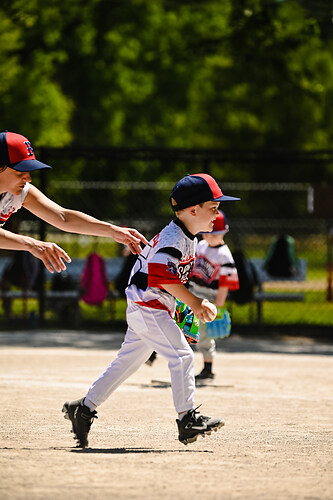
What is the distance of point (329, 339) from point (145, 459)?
900 cm

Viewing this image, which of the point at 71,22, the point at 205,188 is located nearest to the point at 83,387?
the point at 205,188

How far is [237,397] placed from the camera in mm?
9031

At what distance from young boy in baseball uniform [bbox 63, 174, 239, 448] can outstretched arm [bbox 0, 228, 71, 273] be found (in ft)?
1.94

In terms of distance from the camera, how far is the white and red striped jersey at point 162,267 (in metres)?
6.40

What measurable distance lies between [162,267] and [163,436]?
1.24 meters

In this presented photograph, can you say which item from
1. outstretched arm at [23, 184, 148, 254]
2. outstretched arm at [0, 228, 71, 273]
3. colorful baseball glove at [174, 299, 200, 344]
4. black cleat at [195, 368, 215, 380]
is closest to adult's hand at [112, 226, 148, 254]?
outstretched arm at [23, 184, 148, 254]

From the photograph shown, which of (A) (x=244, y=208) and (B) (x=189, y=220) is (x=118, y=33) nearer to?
(A) (x=244, y=208)

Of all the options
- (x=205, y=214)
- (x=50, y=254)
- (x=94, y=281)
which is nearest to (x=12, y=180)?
(x=50, y=254)

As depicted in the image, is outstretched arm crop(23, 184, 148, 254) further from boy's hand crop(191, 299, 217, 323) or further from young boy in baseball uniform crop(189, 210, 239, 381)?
young boy in baseball uniform crop(189, 210, 239, 381)

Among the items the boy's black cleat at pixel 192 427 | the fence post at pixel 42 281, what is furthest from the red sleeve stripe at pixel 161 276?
the fence post at pixel 42 281

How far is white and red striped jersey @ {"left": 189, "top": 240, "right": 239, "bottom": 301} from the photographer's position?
33.1 ft

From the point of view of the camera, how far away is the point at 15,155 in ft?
21.1

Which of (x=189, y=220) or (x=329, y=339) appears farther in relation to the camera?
(x=329, y=339)

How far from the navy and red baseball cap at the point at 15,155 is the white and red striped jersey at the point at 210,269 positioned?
387 centimetres
